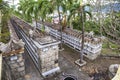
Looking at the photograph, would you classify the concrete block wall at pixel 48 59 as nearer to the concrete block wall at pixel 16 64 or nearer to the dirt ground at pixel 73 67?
the dirt ground at pixel 73 67

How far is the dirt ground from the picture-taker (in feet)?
28.2

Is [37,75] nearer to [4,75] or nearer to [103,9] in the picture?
[4,75]

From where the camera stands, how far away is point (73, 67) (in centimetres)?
952

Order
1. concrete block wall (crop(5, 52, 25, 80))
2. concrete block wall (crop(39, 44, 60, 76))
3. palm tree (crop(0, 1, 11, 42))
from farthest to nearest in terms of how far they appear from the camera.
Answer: concrete block wall (crop(39, 44, 60, 76)) → concrete block wall (crop(5, 52, 25, 80)) → palm tree (crop(0, 1, 11, 42))

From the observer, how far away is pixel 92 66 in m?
9.70

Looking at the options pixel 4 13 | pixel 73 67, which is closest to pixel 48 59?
pixel 73 67

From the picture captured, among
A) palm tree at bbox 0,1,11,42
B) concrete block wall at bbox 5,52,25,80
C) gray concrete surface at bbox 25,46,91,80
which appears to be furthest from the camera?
gray concrete surface at bbox 25,46,91,80

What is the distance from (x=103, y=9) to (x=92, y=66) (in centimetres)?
430

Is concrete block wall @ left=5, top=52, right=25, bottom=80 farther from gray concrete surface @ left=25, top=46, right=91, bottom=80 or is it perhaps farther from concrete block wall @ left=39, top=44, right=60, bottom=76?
concrete block wall @ left=39, top=44, right=60, bottom=76

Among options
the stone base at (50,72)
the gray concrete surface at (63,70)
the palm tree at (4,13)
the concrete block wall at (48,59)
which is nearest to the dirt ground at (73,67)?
the gray concrete surface at (63,70)

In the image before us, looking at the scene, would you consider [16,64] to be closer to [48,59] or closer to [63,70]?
[48,59]

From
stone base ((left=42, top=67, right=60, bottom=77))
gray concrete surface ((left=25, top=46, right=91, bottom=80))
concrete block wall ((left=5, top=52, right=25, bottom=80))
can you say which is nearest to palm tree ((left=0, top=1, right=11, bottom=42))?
concrete block wall ((left=5, top=52, right=25, bottom=80))

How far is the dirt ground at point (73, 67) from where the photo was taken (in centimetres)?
859

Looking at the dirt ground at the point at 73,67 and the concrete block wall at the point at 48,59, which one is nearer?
the concrete block wall at the point at 48,59
